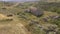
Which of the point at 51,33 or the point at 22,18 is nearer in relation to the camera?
the point at 51,33

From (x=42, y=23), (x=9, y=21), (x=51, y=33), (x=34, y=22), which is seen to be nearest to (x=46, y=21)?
(x=42, y=23)

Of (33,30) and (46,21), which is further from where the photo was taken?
(46,21)

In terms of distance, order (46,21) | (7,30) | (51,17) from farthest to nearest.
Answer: (51,17)
(46,21)
(7,30)

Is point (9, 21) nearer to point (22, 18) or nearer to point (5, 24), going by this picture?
point (5, 24)

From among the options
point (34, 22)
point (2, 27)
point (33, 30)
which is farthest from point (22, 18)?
point (2, 27)

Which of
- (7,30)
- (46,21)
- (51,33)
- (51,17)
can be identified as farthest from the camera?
(51,17)

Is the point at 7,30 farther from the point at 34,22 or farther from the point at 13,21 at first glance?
the point at 34,22

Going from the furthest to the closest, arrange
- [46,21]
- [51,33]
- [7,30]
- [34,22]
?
1. [46,21]
2. [34,22]
3. [51,33]
4. [7,30]

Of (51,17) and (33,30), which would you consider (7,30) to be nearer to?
(33,30)

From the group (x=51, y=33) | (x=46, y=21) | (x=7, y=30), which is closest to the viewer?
(x=7, y=30)
